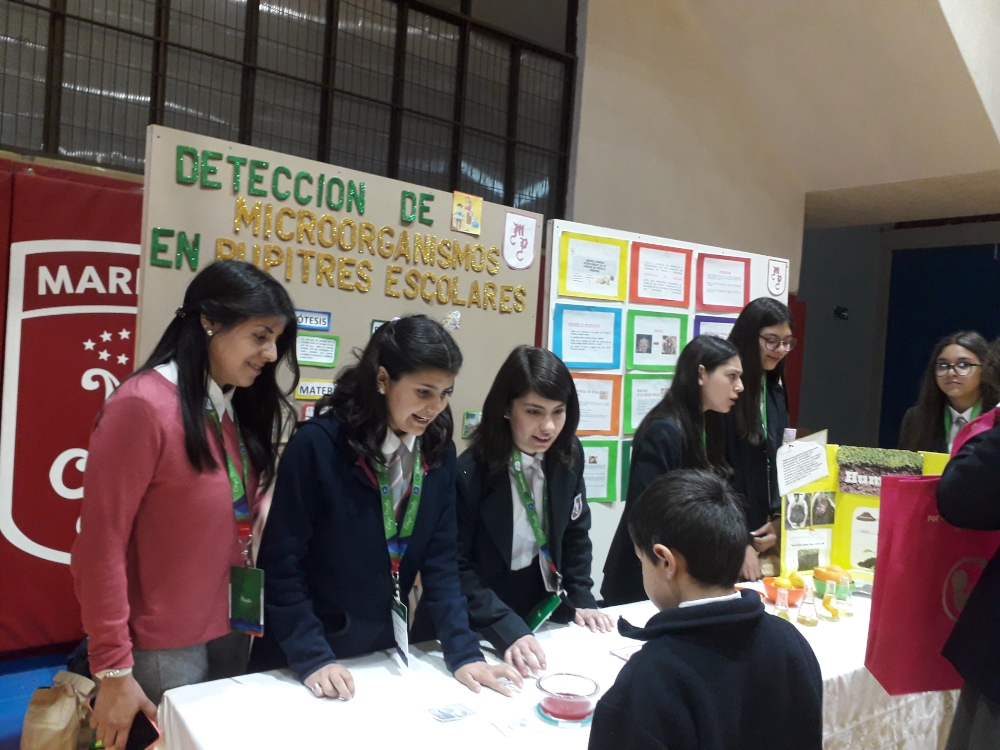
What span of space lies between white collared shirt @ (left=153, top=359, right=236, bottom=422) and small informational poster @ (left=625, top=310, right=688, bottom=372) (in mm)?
2089

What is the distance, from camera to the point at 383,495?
1.57 m

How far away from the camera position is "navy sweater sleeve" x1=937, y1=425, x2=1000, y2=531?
1.38m

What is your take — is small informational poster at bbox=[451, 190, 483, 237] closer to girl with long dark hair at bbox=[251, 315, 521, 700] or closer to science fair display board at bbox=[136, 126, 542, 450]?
science fair display board at bbox=[136, 126, 542, 450]

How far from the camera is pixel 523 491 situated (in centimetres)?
186

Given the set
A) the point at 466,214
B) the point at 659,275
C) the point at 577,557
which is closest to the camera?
the point at 577,557

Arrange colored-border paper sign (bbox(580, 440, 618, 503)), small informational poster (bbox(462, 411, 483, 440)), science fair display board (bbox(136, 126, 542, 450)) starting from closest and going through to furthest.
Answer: science fair display board (bbox(136, 126, 542, 450))
small informational poster (bbox(462, 411, 483, 440))
colored-border paper sign (bbox(580, 440, 618, 503))

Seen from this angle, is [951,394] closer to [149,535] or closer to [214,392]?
[214,392]

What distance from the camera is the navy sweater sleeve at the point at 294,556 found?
4.76ft

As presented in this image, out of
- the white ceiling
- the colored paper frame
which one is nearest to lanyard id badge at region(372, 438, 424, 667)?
the colored paper frame

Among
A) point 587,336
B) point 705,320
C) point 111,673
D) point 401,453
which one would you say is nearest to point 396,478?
point 401,453

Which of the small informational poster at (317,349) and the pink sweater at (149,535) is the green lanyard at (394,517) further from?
the small informational poster at (317,349)

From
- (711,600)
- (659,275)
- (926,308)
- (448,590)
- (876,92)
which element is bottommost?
(448,590)

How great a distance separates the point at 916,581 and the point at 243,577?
1347mm

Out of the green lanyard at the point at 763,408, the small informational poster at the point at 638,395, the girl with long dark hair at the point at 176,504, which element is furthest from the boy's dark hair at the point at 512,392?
the small informational poster at the point at 638,395
